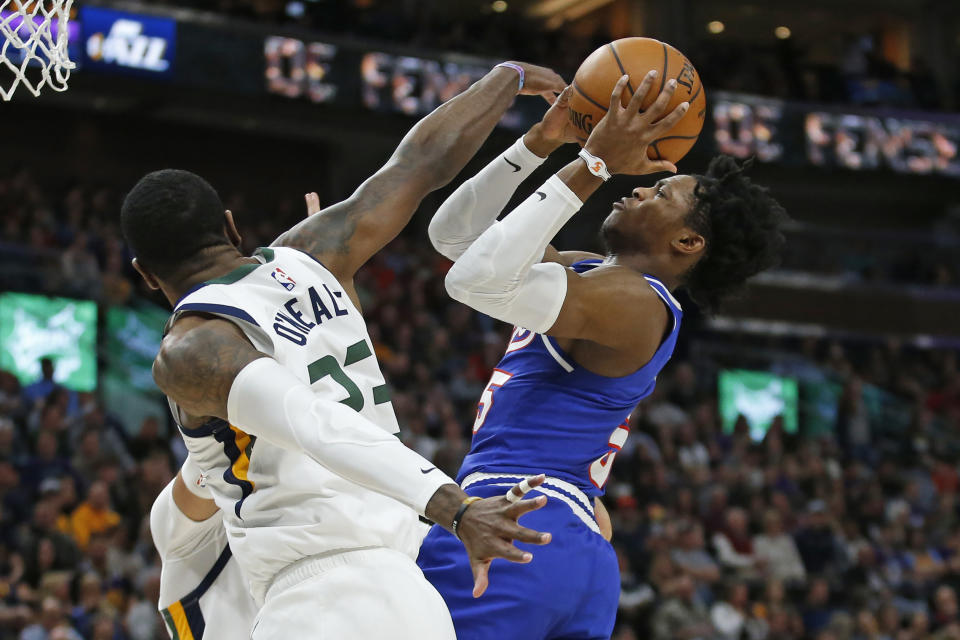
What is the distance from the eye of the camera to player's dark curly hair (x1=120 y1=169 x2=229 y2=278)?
10.1 feet

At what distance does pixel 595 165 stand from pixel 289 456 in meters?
1.13

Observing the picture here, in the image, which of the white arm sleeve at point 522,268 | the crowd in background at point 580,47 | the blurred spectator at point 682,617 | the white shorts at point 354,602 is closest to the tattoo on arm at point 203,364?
the white shorts at point 354,602

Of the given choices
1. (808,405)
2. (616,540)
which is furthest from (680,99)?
(808,405)

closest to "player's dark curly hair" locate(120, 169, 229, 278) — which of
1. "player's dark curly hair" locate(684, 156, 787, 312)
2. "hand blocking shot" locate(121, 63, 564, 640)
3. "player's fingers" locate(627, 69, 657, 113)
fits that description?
"hand blocking shot" locate(121, 63, 564, 640)

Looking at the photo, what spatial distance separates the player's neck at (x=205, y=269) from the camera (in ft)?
10.3

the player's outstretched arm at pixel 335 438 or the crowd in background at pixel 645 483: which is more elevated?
the player's outstretched arm at pixel 335 438

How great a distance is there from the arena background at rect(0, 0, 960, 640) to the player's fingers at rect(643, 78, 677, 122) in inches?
233

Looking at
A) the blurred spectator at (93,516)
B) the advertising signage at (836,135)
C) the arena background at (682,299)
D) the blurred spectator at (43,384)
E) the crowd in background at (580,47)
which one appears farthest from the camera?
the advertising signage at (836,135)

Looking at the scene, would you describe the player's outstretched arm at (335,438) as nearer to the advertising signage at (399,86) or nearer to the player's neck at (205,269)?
the player's neck at (205,269)

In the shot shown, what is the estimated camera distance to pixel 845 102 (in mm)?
19938

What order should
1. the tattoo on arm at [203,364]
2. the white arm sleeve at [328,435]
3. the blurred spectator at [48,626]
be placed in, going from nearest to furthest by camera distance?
the white arm sleeve at [328,435] → the tattoo on arm at [203,364] → the blurred spectator at [48,626]

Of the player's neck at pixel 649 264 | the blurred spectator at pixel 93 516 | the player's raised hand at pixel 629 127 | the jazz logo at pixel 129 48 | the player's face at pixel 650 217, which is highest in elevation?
the player's raised hand at pixel 629 127

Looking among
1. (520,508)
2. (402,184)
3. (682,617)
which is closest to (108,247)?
(682,617)

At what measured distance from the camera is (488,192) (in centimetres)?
389
